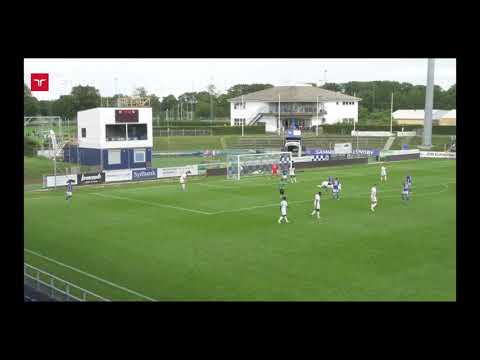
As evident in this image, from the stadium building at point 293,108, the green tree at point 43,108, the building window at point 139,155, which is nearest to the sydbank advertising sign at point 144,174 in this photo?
the building window at point 139,155

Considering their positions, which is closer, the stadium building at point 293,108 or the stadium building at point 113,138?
the stadium building at point 113,138

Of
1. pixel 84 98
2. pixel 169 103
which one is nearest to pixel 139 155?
pixel 84 98

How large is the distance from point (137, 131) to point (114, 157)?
12.9ft

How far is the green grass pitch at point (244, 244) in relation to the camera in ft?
63.3

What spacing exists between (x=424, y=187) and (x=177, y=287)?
2975 cm

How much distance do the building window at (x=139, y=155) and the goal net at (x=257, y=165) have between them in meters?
9.35

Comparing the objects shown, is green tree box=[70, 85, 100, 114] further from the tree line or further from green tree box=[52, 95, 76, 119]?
the tree line

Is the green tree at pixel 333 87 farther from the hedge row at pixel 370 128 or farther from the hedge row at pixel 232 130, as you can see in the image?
the hedge row at pixel 232 130

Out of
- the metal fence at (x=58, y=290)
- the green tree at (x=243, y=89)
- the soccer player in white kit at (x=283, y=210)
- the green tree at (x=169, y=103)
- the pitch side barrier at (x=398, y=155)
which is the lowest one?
the metal fence at (x=58, y=290)

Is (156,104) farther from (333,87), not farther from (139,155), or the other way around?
(139,155)

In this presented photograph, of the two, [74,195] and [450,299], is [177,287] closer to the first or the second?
[450,299]
